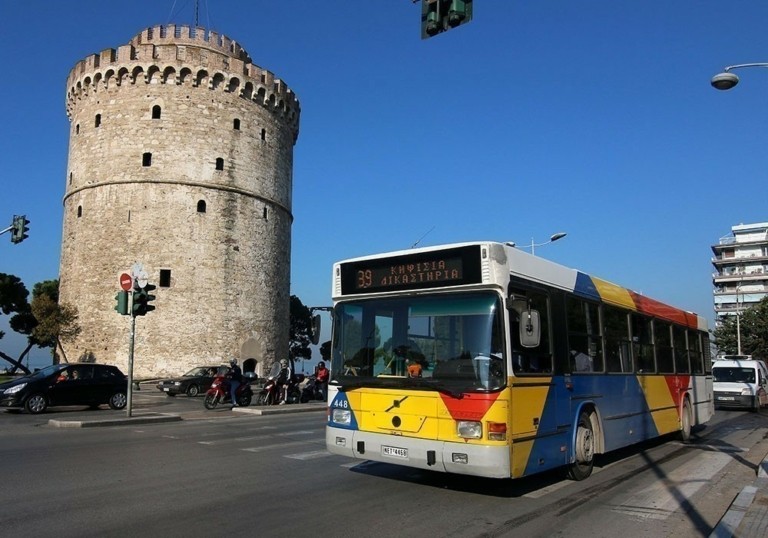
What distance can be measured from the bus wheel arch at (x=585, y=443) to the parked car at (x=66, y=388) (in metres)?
14.5

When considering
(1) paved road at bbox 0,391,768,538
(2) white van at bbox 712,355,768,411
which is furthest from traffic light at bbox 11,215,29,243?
(2) white van at bbox 712,355,768,411

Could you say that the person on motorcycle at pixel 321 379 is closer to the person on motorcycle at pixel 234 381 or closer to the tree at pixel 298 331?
the person on motorcycle at pixel 234 381

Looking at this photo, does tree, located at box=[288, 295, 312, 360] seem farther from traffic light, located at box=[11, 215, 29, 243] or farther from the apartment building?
the apartment building

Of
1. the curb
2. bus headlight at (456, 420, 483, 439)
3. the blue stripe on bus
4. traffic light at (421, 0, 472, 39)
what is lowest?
the curb

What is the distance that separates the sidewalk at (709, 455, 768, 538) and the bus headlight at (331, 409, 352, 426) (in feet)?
12.7

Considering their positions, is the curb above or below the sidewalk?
above

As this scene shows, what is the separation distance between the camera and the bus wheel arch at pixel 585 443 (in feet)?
25.9

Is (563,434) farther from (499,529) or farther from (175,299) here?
(175,299)

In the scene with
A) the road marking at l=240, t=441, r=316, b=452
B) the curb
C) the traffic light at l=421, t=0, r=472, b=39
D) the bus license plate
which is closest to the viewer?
the bus license plate

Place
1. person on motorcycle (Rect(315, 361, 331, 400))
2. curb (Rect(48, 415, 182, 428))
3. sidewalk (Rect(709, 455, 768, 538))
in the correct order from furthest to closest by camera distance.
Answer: person on motorcycle (Rect(315, 361, 331, 400)), curb (Rect(48, 415, 182, 428)), sidewalk (Rect(709, 455, 768, 538))

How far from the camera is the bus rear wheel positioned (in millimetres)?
7906

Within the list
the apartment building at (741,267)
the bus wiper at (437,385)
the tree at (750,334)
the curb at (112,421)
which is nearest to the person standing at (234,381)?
the curb at (112,421)

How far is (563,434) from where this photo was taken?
297 inches

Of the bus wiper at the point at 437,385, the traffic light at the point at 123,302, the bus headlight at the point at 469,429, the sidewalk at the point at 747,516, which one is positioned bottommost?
the sidewalk at the point at 747,516
